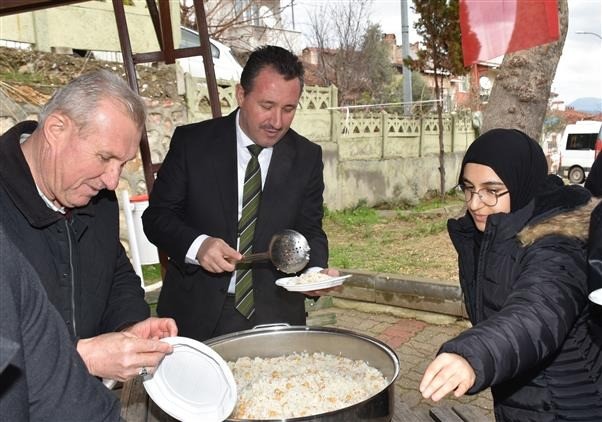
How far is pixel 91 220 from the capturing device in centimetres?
196

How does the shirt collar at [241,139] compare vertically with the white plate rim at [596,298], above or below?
above

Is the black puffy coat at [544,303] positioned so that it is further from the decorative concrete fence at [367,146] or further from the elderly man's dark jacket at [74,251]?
the decorative concrete fence at [367,146]

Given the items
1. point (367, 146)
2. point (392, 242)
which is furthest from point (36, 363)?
point (367, 146)

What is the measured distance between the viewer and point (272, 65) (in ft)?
8.20

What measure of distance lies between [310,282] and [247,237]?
440 mm

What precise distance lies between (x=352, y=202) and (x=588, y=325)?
9.98m

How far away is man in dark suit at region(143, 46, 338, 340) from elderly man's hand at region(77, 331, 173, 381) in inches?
40.9

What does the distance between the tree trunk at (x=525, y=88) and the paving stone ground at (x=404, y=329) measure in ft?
6.38

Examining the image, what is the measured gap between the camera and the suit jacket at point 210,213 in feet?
8.36

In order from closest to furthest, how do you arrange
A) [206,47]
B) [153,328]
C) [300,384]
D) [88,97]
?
[88,97], [153,328], [300,384], [206,47]

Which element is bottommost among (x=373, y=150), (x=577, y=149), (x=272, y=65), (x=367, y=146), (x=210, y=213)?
(x=577, y=149)

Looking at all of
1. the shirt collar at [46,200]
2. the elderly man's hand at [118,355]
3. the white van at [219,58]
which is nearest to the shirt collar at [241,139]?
→ the shirt collar at [46,200]

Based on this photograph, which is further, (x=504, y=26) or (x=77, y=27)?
(x=77, y=27)

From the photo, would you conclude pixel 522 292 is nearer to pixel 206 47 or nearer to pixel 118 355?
pixel 118 355
